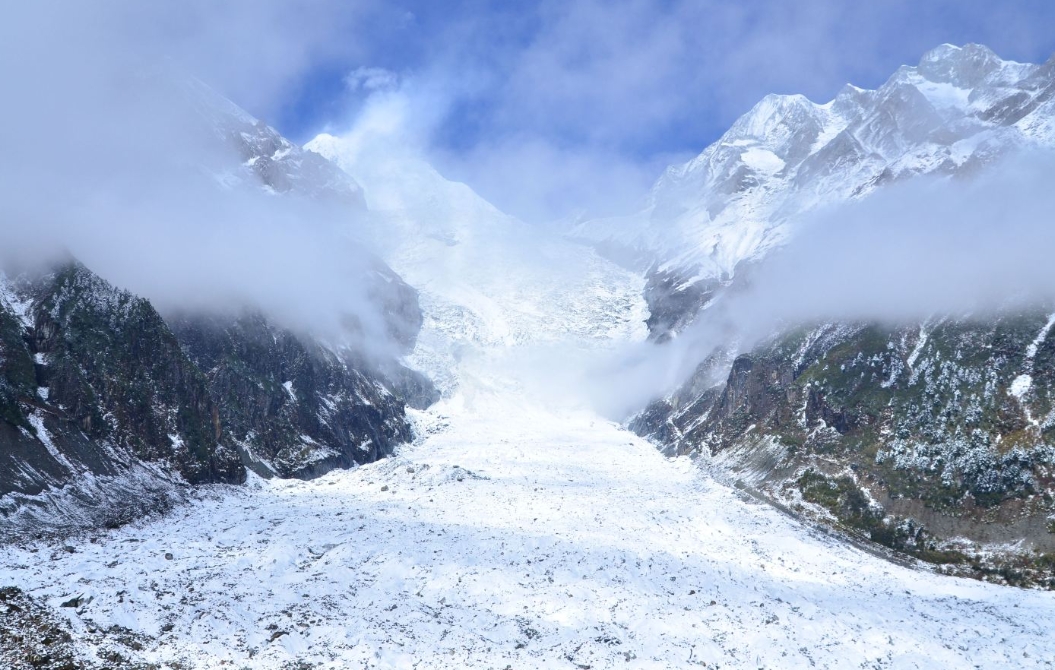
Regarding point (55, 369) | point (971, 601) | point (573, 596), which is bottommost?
point (971, 601)

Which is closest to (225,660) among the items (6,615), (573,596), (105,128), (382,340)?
(6,615)

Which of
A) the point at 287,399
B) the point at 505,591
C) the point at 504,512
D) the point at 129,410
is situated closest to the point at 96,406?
the point at 129,410

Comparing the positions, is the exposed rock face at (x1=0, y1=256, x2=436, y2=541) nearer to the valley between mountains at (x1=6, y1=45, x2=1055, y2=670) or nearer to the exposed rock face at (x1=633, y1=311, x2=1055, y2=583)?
the valley between mountains at (x1=6, y1=45, x2=1055, y2=670)

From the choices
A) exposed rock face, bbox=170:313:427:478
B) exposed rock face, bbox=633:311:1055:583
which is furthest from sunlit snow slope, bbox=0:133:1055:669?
exposed rock face, bbox=170:313:427:478

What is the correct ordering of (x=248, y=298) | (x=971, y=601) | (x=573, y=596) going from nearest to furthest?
(x=573, y=596)
(x=971, y=601)
(x=248, y=298)

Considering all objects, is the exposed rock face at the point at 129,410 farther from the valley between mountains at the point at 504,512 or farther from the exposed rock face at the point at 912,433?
the exposed rock face at the point at 912,433

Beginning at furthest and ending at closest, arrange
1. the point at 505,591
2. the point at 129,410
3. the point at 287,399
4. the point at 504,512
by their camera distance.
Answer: the point at 287,399 → the point at 129,410 → the point at 504,512 → the point at 505,591

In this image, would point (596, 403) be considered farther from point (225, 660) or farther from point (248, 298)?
point (225, 660)

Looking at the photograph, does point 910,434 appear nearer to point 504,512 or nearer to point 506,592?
point 504,512
